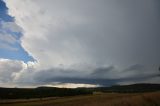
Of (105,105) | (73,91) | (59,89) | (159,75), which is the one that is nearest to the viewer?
(105,105)

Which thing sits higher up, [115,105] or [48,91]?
[48,91]

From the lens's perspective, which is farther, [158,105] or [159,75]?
[159,75]

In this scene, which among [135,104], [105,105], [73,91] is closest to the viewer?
[105,105]

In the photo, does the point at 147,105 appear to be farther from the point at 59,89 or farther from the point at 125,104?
the point at 59,89

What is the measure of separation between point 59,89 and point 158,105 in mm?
117614

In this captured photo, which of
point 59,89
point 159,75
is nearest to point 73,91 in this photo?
point 59,89

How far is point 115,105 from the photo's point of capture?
2628 cm

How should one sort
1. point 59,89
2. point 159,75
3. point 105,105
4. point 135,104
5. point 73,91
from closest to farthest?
point 105,105, point 135,104, point 159,75, point 73,91, point 59,89

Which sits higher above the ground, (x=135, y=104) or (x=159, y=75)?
(x=159, y=75)

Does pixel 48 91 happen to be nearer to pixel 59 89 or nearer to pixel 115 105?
pixel 59 89

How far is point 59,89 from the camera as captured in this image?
145125 millimetres

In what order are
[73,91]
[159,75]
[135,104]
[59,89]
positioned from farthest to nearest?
[59,89] → [73,91] → [159,75] → [135,104]

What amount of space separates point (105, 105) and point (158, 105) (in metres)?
7.32

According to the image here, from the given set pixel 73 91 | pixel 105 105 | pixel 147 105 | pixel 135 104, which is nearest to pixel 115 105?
pixel 105 105
